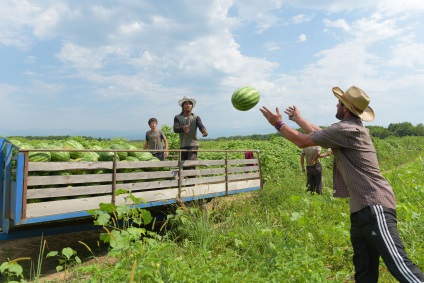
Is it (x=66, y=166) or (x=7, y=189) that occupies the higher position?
(x=66, y=166)

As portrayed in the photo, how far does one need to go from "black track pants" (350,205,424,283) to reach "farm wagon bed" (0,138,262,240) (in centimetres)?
243

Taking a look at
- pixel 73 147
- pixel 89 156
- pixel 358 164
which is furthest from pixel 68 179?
pixel 358 164

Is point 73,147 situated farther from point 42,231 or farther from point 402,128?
point 402,128

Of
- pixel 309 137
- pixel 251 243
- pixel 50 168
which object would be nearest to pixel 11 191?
pixel 50 168

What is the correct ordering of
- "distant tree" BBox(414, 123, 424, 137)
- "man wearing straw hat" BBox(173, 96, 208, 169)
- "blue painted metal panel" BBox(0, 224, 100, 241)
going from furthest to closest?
"distant tree" BBox(414, 123, 424, 137) → "man wearing straw hat" BBox(173, 96, 208, 169) → "blue painted metal panel" BBox(0, 224, 100, 241)

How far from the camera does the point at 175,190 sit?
6.13 meters

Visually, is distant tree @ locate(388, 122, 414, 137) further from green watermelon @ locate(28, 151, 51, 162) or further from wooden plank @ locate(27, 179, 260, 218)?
green watermelon @ locate(28, 151, 51, 162)

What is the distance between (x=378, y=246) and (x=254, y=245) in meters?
2.04

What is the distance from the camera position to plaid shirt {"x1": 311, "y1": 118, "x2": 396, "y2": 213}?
3096 mm

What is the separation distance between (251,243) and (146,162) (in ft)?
7.28

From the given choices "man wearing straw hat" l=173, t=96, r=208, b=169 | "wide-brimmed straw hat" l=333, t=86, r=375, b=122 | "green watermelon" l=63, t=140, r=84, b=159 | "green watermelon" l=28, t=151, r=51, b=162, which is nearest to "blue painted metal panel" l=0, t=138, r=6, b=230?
"green watermelon" l=28, t=151, r=51, b=162

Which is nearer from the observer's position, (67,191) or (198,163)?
(67,191)

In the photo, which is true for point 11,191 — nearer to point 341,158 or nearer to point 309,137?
point 309,137

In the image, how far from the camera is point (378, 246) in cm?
297
